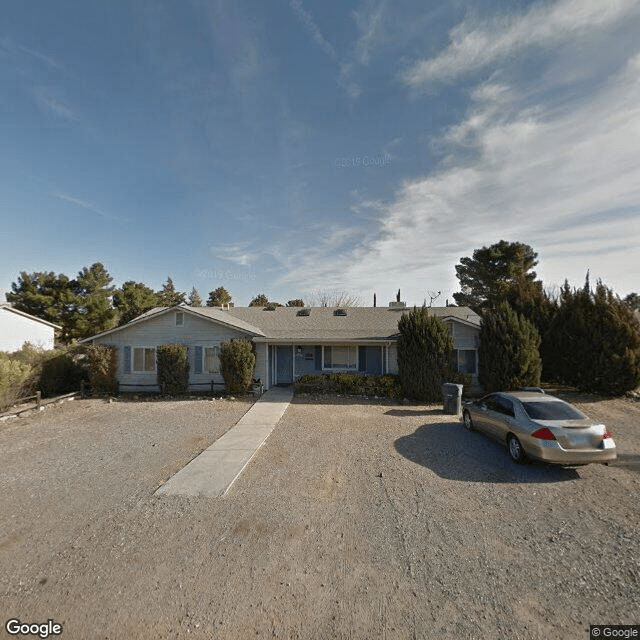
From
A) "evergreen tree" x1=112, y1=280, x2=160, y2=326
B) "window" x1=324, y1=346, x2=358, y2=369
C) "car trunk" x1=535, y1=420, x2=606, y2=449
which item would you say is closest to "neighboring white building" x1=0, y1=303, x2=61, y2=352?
"evergreen tree" x1=112, y1=280, x2=160, y2=326

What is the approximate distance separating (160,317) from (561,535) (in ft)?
56.7

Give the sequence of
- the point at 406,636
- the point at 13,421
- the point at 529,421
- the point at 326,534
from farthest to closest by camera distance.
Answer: the point at 13,421 < the point at 529,421 < the point at 326,534 < the point at 406,636

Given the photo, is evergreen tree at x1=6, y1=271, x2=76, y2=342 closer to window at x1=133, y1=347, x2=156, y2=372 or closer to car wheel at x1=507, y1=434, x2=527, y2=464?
window at x1=133, y1=347, x2=156, y2=372

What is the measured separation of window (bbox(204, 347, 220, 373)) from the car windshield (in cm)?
1378

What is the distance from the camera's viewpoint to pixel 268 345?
17344mm

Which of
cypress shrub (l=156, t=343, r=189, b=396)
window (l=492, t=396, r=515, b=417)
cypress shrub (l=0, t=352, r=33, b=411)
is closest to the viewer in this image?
window (l=492, t=396, r=515, b=417)

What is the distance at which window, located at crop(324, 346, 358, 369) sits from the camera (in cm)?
1797

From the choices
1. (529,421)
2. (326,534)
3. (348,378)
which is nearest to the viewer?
(326,534)

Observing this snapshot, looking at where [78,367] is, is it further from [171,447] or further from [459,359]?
[459,359]

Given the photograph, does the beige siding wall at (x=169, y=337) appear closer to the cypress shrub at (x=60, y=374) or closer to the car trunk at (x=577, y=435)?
the cypress shrub at (x=60, y=374)

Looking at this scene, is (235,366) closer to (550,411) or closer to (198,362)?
(198,362)

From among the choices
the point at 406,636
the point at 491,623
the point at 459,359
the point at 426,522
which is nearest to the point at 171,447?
the point at 426,522

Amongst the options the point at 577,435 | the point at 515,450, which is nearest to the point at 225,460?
the point at 515,450

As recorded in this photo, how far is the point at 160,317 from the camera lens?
1638 cm
